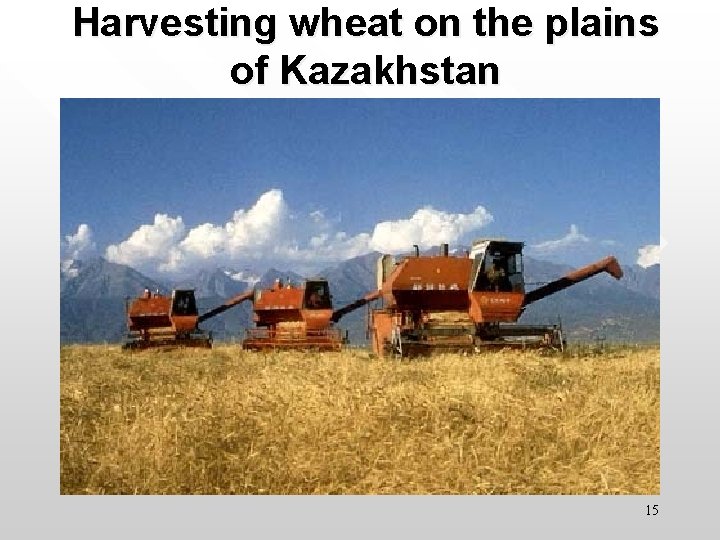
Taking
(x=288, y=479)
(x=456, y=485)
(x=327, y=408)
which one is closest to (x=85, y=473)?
(x=288, y=479)

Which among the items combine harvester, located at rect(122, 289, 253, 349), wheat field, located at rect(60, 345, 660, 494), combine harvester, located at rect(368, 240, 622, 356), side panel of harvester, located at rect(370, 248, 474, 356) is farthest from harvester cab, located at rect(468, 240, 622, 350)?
combine harvester, located at rect(122, 289, 253, 349)

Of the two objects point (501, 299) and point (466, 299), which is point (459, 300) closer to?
point (466, 299)

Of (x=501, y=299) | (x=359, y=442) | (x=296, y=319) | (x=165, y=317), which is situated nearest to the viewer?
(x=359, y=442)

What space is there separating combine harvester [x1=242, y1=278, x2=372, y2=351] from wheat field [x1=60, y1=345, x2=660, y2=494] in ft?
55.8

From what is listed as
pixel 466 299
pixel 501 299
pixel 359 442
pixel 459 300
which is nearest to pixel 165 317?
pixel 459 300

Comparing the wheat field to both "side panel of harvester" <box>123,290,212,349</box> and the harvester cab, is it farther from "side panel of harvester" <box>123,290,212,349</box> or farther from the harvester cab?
"side panel of harvester" <box>123,290,212,349</box>

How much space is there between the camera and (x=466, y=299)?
20.8 metres

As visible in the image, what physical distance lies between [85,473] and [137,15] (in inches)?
245

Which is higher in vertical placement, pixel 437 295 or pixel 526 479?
pixel 437 295

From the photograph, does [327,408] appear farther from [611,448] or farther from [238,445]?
[611,448]

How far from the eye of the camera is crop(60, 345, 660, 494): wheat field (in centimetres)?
682

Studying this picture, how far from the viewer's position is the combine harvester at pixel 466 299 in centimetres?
1936

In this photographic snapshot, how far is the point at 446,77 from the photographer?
9.91 m

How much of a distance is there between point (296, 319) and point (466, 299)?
975 cm
